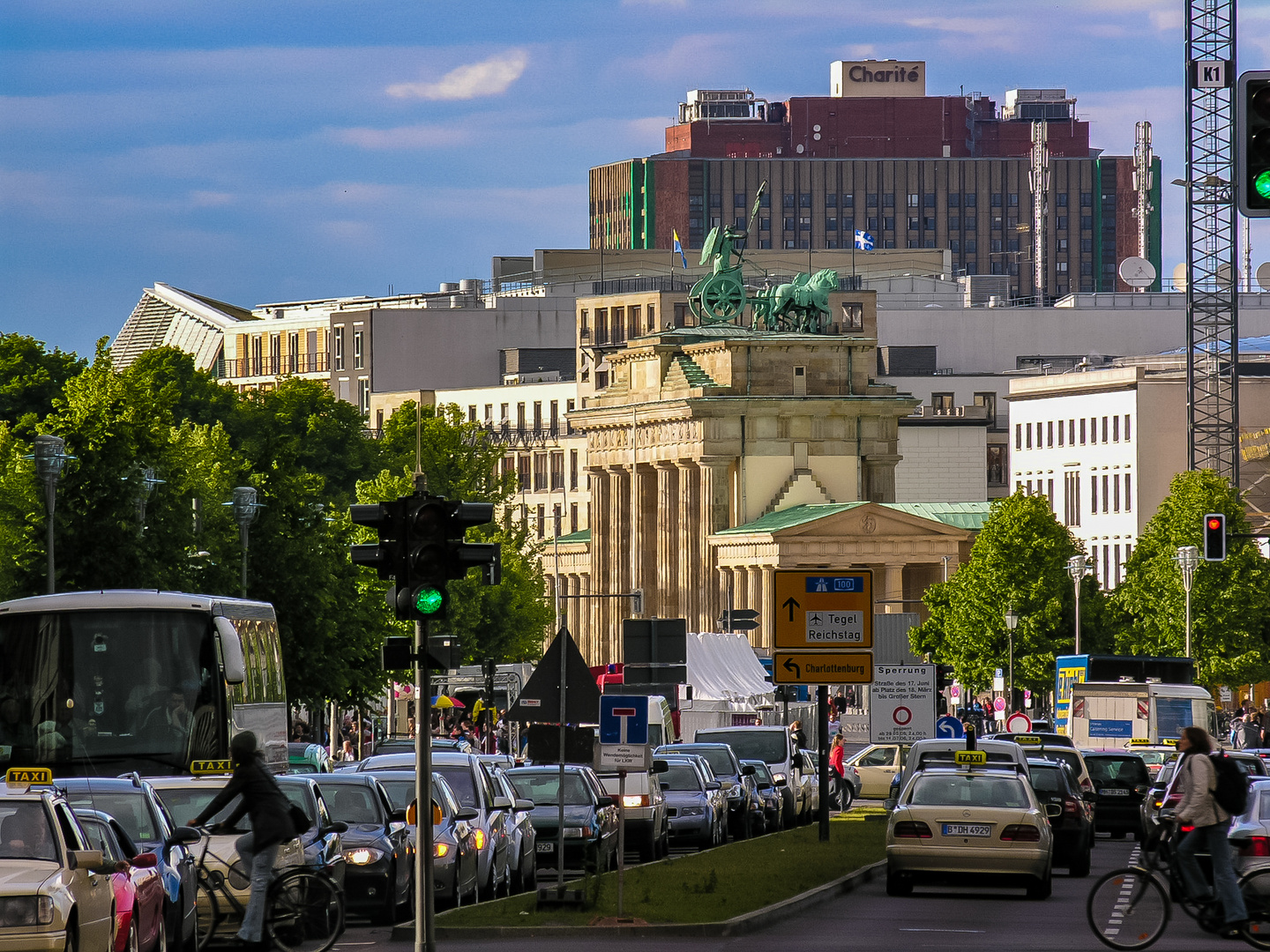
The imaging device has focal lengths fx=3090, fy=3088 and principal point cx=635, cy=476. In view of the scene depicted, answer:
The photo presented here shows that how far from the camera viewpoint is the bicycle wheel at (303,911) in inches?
901

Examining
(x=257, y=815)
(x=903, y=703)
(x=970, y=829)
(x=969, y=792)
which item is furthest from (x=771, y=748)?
(x=257, y=815)

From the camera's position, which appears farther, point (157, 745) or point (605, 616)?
point (605, 616)

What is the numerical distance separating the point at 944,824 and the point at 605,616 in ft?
436

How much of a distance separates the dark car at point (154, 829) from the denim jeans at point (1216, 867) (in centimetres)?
789

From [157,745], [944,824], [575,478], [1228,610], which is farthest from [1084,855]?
[575,478]

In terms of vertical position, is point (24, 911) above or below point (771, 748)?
below

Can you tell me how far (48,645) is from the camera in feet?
104

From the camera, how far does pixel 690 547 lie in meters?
159

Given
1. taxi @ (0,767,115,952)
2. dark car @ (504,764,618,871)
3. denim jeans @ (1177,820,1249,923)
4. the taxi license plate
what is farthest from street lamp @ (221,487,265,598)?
taxi @ (0,767,115,952)

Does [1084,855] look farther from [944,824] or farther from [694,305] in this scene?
[694,305]

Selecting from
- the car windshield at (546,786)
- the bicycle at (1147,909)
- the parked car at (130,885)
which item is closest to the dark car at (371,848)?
the parked car at (130,885)

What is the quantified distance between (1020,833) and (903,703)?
68.2ft

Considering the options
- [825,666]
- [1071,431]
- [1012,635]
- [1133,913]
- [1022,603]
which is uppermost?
[1071,431]

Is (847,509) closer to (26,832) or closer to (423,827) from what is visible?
(423,827)
